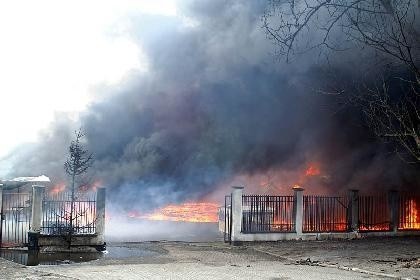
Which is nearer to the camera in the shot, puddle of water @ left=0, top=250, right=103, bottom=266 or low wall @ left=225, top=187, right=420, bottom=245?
puddle of water @ left=0, top=250, right=103, bottom=266

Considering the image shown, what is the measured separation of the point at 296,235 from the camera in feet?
57.8

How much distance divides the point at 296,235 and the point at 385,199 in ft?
16.2

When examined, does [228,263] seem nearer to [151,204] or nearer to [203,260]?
[203,260]

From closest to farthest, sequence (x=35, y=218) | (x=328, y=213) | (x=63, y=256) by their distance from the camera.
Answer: (x=63, y=256) < (x=35, y=218) < (x=328, y=213)

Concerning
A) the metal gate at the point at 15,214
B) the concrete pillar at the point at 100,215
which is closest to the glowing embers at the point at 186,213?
the metal gate at the point at 15,214

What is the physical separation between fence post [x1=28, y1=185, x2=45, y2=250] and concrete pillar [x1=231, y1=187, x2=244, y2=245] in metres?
6.29

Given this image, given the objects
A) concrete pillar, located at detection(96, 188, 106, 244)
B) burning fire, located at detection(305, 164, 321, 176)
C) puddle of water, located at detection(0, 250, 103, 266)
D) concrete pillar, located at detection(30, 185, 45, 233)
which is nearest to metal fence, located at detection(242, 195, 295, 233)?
concrete pillar, located at detection(96, 188, 106, 244)

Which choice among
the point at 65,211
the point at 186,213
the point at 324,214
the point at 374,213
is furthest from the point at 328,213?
the point at 186,213

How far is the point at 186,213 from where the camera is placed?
104 ft

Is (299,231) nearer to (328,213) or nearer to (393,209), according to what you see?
(328,213)

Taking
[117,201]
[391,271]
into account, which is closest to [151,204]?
[117,201]

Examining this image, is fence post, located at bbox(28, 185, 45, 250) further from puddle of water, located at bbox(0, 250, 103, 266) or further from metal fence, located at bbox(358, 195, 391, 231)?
metal fence, located at bbox(358, 195, 391, 231)

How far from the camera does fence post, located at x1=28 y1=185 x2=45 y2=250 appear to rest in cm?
1488

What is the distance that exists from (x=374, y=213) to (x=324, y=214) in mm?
2543
